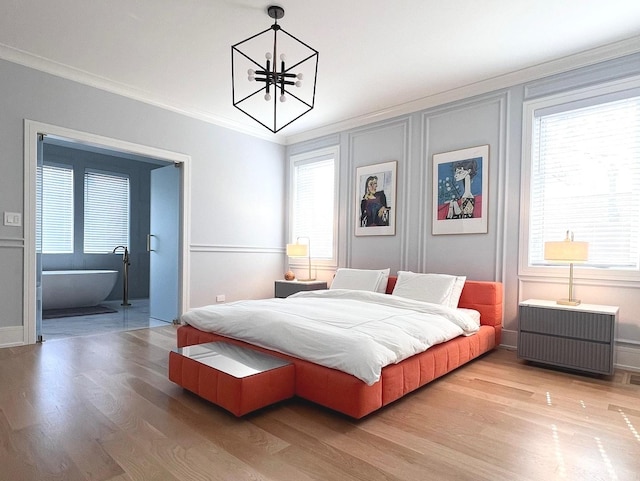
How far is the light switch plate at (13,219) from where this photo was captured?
3639mm

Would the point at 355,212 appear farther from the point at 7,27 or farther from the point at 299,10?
the point at 7,27

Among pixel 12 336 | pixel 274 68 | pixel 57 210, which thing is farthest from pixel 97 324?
pixel 274 68

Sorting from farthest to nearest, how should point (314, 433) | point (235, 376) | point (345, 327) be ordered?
point (345, 327) → point (235, 376) → point (314, 433)

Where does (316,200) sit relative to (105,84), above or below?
below

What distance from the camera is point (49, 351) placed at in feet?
11.7

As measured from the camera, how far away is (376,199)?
5016 millimetres

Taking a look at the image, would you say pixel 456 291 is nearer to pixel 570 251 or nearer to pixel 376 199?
pixel 570 251

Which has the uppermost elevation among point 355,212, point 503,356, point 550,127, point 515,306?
point 550,127

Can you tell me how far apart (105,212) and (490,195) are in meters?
6.38

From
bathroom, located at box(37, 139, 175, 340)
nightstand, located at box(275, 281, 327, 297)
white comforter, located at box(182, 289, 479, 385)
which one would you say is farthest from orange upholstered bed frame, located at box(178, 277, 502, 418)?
bathroom, located at box(37, 139, 175, 340)

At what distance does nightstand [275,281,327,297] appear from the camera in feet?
17.0

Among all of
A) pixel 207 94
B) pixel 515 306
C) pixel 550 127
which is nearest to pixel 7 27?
pixel 207 94

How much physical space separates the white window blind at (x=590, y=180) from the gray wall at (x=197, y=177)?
143 inches

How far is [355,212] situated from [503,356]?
8.28ft
